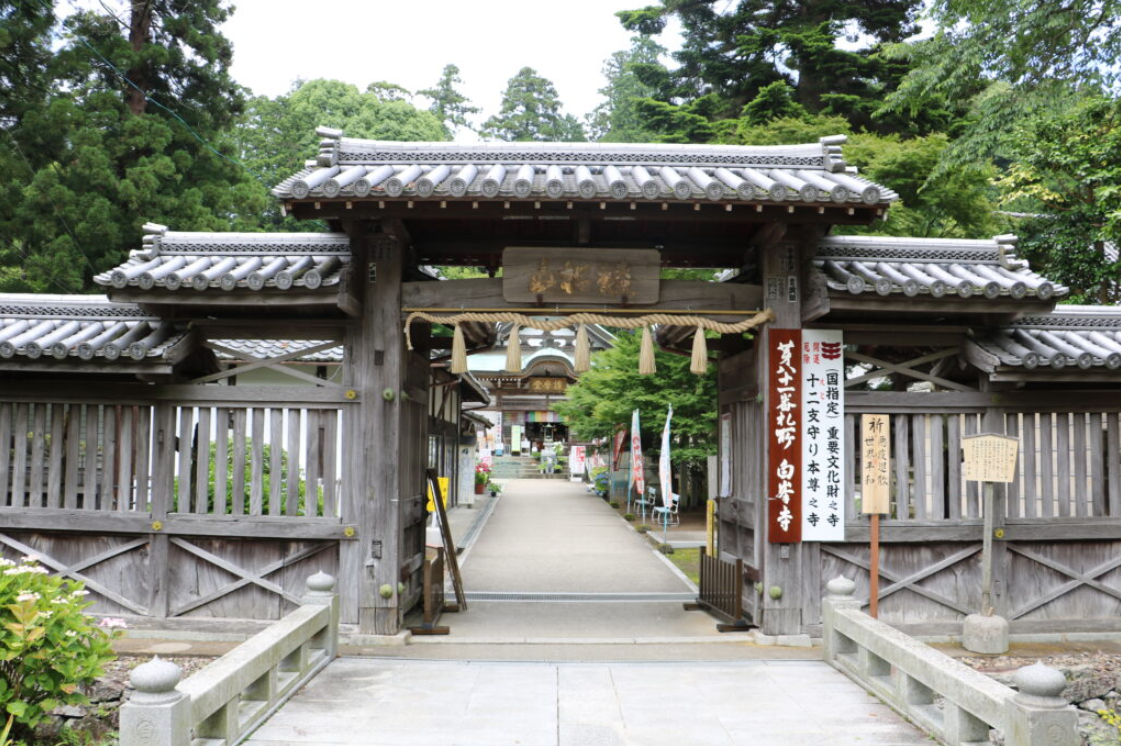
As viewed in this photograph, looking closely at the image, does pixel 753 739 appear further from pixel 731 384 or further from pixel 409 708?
pixel 731 384

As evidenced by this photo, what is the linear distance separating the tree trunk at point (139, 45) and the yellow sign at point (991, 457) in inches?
871

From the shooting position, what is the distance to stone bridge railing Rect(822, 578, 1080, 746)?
4875 millimetres

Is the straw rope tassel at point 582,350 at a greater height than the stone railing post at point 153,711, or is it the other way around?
the straw rope tassel at point 582,350

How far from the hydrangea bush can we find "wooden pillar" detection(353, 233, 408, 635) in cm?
334

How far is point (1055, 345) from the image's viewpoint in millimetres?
9383

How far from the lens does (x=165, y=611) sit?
9.16 m

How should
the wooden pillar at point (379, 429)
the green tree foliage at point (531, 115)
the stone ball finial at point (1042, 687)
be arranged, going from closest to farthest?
the stone ball finial at point (1042, 687)
the wooden pillar at point (379, 429)
the green tree foliage at point (531, 115)

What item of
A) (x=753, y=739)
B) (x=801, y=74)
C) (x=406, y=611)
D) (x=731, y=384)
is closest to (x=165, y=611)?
(x=406, y=611)

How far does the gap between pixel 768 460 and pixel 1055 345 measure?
12.0ft

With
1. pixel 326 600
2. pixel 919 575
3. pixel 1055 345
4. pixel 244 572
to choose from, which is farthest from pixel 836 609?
pixel 244 572

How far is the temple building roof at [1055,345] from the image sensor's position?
8.74 metres

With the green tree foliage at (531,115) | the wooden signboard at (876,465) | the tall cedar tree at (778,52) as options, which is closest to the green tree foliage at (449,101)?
the green tree foliage at (531,115)

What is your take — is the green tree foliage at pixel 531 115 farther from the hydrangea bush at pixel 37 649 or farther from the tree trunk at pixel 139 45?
the hydrangea bush at pixel 37 649

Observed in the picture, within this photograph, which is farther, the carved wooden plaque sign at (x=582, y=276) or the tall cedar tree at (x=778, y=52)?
the tall cedar tree at (x=778, y=52)
